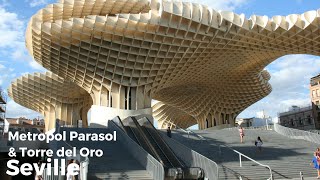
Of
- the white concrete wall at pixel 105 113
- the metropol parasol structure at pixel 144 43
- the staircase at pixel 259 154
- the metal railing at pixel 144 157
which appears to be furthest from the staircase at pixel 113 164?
the white concrete wall at pixel 105 113

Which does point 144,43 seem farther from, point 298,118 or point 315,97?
point 298,118

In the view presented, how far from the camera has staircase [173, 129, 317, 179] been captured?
16078 mm

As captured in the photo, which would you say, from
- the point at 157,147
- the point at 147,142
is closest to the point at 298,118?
the point at 147,142

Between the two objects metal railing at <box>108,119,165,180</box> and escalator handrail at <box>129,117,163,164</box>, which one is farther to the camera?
escalator handrail at <box>129,117,163,164</box>

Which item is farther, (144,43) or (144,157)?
(144,43)

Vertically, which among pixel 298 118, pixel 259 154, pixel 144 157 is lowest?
pixel 259 154

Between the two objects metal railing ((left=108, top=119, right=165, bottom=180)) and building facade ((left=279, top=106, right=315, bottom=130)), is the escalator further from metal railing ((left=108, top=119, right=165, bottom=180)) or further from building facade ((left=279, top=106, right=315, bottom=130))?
building facade ((left=279, top=106, right=315, bottom=130))

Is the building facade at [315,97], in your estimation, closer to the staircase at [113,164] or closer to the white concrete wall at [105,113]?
the white concrete wall at [105,113]

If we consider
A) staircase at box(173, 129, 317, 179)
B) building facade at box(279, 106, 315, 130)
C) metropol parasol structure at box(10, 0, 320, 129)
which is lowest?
staircase at box(173, 129, 317, 179)

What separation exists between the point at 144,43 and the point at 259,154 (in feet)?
49.0

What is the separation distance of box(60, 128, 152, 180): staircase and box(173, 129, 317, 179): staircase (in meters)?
3.79

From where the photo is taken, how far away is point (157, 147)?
63.7 ft

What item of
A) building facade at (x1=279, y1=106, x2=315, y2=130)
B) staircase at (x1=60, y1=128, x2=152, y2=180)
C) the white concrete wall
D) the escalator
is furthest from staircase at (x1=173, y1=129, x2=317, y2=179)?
building facade at (x1=279, y1=106, x2=315, y2=130)

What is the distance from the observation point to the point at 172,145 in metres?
19.0
